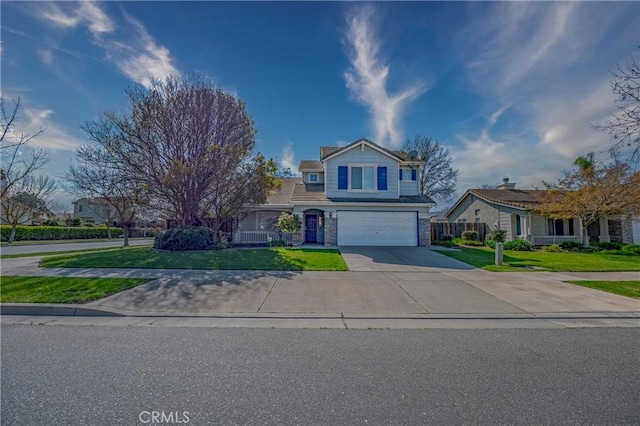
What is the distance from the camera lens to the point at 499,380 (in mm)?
3357

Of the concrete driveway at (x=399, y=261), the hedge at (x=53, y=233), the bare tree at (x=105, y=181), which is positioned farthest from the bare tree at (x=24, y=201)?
the concrete driveway at (x=399, y=261)

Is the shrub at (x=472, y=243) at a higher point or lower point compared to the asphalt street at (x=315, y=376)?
higher

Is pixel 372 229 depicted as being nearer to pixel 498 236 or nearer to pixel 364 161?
pixel 364 161

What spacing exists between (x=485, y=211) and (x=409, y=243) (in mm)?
9684

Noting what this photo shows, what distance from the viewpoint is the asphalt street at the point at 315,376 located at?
2705 millimetres

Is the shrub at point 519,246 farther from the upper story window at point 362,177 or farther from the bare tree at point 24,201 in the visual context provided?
the bare tree at point 24,201

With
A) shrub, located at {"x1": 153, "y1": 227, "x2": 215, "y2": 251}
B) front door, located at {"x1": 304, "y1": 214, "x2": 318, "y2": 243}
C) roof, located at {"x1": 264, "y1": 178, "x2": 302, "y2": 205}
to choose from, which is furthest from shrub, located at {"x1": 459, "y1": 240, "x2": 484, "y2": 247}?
shrub, located at {"x1": 153, "y1": 227, "x2": 215, "y2": 251}

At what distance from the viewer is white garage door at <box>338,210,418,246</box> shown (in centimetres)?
→ 1783

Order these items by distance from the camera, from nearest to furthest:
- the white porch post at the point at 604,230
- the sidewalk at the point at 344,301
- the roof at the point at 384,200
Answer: the sidewalk at the point at 344,301, the roof at the point at 384,200, the white porch post at the point at 604,230

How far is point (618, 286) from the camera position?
8.41 meters

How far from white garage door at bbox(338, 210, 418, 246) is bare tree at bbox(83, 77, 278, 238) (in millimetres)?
5630

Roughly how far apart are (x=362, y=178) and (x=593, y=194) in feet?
44.9

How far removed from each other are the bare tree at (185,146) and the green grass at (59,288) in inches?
280

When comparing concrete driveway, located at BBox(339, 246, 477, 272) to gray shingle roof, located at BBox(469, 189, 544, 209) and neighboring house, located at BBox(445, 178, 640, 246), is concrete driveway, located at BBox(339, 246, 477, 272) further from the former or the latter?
gray shingle roof, located at BBox(469, 189, 544, 209)
